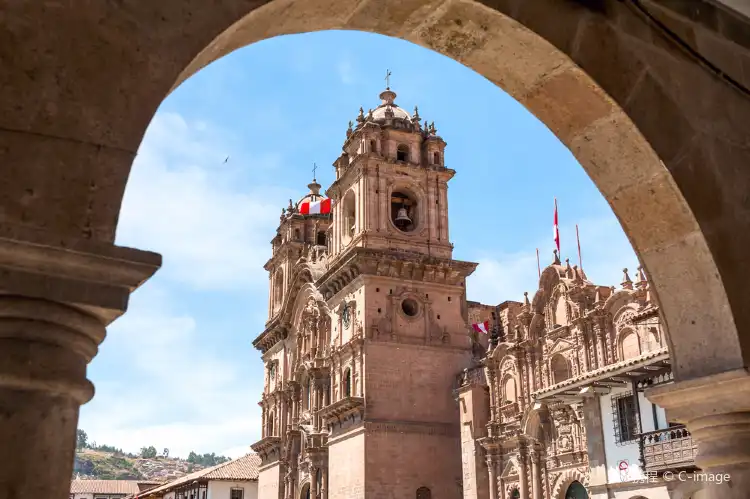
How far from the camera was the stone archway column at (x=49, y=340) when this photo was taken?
2314 mm

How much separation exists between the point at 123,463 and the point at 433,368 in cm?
15842

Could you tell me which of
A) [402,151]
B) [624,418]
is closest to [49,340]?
[624,418]

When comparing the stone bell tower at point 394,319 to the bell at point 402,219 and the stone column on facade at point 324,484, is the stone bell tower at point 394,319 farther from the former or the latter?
the stone column on facade at point 324,484

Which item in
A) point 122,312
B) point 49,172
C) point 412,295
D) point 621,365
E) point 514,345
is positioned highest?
point 412,295

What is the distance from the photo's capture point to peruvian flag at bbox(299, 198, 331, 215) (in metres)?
43.6

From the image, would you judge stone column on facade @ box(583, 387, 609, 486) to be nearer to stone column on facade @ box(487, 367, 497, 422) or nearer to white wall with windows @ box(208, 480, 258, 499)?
stone column on facade @ box(487, 367, 497, 422)

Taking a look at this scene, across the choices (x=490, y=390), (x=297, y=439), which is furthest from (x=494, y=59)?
(x=297, y=439)

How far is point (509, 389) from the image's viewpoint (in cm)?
2530

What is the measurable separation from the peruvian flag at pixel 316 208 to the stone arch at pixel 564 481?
974 inches

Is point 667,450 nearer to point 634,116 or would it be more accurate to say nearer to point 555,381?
point 555,381

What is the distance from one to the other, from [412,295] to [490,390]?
203 inches

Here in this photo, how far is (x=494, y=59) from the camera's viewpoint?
409cm

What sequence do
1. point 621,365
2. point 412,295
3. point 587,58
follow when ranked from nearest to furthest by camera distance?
point 587,58 → point 621,365 → point 412,295

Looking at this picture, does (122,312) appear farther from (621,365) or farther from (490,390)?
(490,390)
